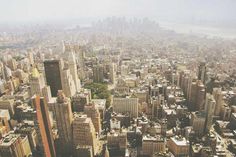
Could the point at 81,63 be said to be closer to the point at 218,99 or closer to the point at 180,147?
the point at 218,99

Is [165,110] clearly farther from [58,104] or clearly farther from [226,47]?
[226,47]

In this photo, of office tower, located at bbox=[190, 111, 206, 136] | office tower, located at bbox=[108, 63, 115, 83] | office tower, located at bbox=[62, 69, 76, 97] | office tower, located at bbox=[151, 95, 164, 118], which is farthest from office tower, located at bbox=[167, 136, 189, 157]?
office tower, located at bbox=[108, 63, 115, 83]

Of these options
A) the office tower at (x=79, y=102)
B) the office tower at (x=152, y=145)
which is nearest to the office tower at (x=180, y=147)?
the office tower at (x=152, y=145)

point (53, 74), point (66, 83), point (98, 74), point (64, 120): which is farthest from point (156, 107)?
point (98, 74)

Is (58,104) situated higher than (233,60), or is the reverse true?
(58,104)

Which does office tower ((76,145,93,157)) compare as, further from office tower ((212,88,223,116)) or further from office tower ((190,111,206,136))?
office tower ((212,88,223,116))

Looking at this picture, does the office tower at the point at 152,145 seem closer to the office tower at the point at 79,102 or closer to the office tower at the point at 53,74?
the office tower at the point at 79,102

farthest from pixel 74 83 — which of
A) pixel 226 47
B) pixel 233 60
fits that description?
pixel 226 47
